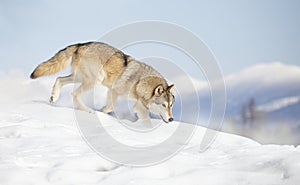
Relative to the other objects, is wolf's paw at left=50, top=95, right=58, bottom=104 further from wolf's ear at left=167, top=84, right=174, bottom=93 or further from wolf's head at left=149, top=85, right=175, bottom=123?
wolf's ear at left=167, top=84, right=174, bottom=93

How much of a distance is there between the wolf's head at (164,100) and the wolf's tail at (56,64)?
8.18 ft

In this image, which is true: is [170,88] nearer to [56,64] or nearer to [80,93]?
[80,93]

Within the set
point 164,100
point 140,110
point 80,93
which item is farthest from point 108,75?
point 164,100

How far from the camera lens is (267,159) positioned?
5578 millimetres

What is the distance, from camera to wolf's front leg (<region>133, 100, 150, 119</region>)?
989 cm

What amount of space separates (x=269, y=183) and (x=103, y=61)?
637 cm

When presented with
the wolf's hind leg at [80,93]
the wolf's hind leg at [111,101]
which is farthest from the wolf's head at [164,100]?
the wolf's hind leg at [80,93]

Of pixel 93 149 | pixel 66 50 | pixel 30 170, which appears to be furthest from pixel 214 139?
pixel 66 50

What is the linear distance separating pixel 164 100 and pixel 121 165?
4343mm

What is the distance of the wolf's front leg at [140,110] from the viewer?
9887 mm

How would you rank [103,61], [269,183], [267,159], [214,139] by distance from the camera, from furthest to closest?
[103,61], [214,139], [267,159], [269,183]

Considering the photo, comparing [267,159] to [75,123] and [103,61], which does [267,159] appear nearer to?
[75,123]

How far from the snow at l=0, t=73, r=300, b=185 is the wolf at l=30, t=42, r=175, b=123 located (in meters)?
1.99

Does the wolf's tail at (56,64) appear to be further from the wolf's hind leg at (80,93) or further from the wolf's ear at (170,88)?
the wolf's ear at (170,88)
